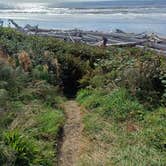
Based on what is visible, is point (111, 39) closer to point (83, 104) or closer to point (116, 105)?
point (83, 104)

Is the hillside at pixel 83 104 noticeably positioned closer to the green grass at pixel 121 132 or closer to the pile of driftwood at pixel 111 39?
the green grass at pixel 121 132

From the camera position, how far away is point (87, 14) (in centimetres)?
6456

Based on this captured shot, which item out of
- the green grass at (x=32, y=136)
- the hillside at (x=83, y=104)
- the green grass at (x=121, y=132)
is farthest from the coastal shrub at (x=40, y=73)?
the green grass at (x=32, y=136)

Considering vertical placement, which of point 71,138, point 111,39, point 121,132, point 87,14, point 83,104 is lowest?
point 87,14

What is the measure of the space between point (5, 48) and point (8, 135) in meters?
8.08

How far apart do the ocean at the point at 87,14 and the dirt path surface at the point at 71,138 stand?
2719 cm

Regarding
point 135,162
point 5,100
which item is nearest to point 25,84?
point 5,100

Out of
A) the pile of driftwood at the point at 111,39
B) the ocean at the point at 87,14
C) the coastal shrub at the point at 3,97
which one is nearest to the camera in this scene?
the coastal shrub at the point at 3,97

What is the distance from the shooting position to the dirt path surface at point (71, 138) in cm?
1031

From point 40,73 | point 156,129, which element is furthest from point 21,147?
point 40,73

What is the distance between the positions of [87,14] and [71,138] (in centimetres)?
5372

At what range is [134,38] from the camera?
93.0ft

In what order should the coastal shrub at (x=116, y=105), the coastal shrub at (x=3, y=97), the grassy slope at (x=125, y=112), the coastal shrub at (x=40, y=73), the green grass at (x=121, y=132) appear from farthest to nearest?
the coastal shrub at (x=40, y=73), the coastal shrub at (x=116, y=105), the coastal shrub at (x=3, y=97), the grassy slope at (x=125, y=112), the green grass at (x=121, y=132)

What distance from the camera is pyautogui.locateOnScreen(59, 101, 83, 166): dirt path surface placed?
10312 millimetres
